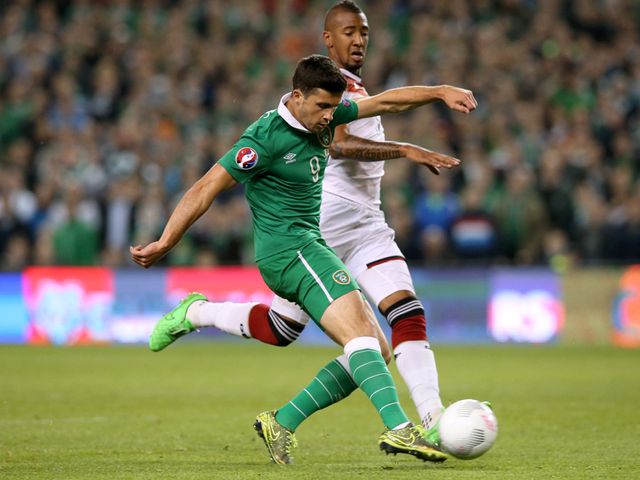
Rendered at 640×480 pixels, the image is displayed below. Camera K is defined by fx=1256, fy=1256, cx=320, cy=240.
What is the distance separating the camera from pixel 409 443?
20.5 ft

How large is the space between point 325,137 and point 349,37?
107 centimetres

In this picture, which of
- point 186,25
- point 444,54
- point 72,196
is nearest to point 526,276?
point 444,54

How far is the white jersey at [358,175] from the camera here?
7.69 m

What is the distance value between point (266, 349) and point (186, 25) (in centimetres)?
674

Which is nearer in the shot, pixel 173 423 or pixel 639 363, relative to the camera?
pixel 173 423

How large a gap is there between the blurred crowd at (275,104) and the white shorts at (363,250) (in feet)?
30.8

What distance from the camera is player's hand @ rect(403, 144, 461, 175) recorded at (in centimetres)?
671

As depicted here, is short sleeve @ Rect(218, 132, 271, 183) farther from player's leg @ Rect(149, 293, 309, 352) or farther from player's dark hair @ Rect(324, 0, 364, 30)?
player's dark hair @ Rect(324, 0, 364, 30)

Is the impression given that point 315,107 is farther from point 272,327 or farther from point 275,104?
point 275,104

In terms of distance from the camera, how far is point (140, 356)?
1611 cm

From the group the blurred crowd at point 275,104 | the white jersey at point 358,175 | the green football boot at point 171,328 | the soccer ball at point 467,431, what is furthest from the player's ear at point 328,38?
the blurred crowd at point 275,104

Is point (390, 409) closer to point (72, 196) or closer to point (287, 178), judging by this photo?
point (287, 178)

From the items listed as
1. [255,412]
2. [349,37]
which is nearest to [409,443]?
[349,37]

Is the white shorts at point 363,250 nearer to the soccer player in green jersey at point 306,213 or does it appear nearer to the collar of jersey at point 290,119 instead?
the soccer player in green jersey at point 306,213
